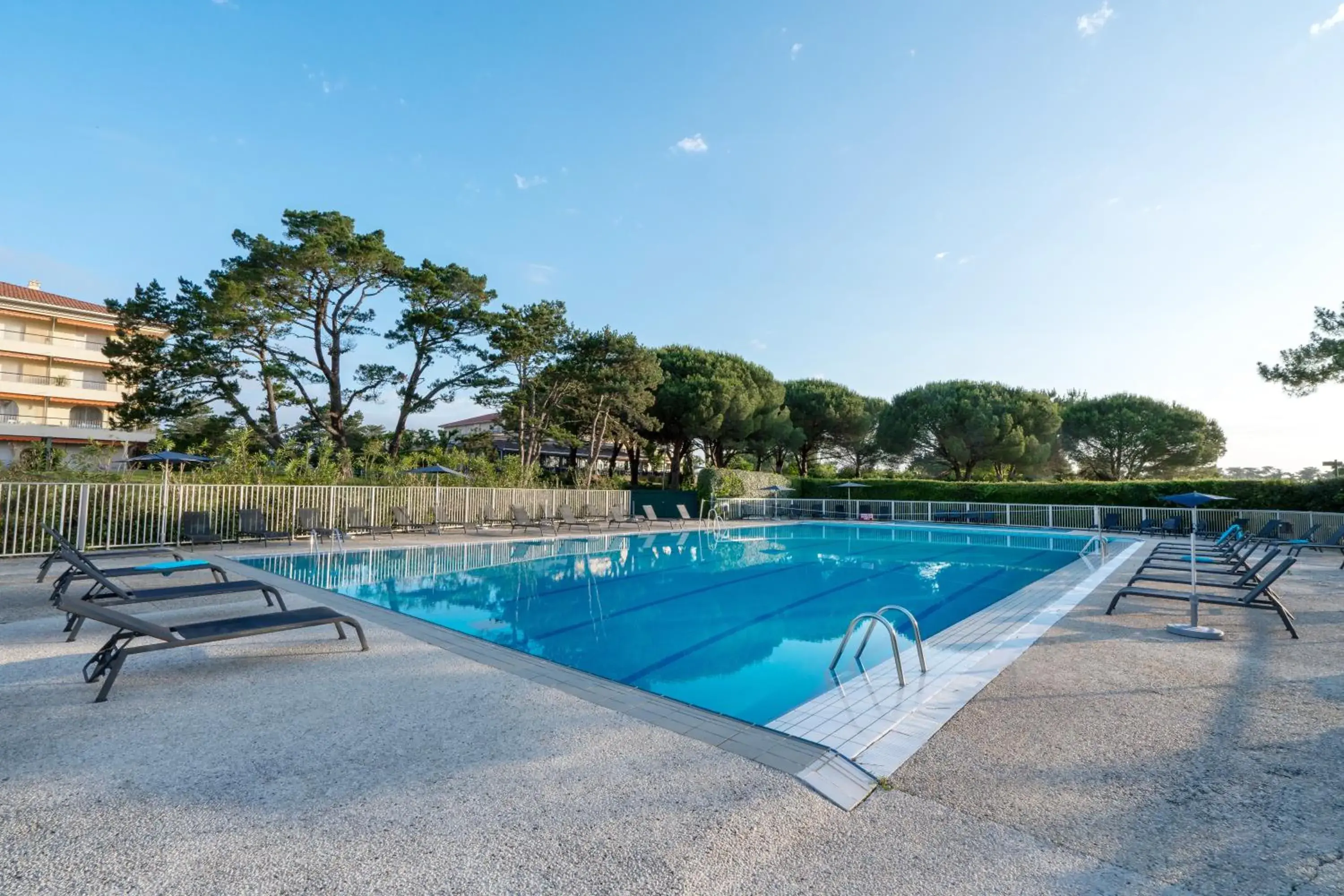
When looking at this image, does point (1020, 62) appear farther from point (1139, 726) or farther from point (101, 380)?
point (101, 380)

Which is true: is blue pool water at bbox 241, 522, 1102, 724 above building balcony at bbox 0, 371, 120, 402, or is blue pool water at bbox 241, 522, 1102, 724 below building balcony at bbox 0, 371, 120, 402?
below

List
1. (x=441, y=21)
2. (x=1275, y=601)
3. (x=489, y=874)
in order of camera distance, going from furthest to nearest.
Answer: (x=441, y=21) → (x=1275, y=601) → (x=489, y=874)

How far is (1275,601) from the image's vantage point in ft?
19.7

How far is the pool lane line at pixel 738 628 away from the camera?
5514 mm

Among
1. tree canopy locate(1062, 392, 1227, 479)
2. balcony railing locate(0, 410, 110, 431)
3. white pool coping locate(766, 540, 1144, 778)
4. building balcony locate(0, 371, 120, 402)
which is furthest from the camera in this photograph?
tree canopy locate(1062, 392, 1227, 479)

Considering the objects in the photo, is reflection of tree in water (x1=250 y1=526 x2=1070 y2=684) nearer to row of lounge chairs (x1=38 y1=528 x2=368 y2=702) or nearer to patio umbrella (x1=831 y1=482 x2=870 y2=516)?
row of lounge chairs (x1=38 y1=528 x2=368 y2=702)

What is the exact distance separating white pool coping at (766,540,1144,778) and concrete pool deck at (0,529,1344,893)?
0.16 metres

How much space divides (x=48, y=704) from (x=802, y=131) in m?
13.2

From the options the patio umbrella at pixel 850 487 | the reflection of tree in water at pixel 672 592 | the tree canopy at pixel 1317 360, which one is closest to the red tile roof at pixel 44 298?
the reflection of tree in water at pixel 672 592

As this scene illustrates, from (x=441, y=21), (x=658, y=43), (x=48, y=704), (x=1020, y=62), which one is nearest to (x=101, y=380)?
(x=441, y=21)

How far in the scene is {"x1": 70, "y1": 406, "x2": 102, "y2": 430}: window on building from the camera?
113ft

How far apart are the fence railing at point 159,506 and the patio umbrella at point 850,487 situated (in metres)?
16.1

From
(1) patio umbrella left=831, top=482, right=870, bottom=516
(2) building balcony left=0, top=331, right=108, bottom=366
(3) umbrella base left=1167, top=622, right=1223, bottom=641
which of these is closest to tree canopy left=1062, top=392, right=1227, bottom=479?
(1) patio umbrella left=831, top=482, right=870, bottom=516

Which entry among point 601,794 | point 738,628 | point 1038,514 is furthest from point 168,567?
point 1038,514
